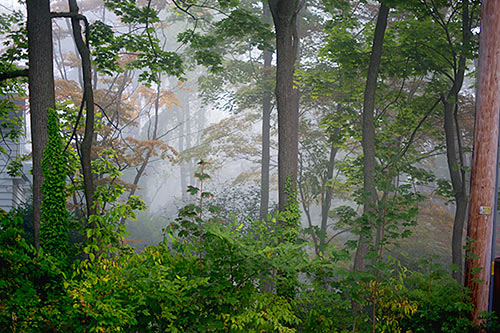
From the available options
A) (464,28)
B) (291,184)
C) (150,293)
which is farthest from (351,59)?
(150,293)

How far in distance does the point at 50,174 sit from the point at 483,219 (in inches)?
233

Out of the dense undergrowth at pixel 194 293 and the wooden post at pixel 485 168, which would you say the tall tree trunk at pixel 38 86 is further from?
the wooden post at pixel 485 168

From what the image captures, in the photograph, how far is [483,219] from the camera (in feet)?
15.7

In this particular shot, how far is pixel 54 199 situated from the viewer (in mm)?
5938

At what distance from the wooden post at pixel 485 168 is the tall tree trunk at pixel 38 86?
6090mm

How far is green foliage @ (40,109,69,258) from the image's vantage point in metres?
5.80

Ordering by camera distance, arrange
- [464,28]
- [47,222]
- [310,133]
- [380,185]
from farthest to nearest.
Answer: [310,133] < [464,28] < [47,222] < [380,185]

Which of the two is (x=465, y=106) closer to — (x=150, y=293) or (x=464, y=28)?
(x=464, y=28)

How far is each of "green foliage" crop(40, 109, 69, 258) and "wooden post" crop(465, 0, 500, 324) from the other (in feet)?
18.0

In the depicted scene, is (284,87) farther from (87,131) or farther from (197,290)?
(197,290)

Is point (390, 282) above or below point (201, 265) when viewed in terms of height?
below

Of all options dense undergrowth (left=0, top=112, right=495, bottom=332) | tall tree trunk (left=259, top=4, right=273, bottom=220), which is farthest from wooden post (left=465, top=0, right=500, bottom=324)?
tall tree trunk (left=259, top=4, right=273, bottom=220)

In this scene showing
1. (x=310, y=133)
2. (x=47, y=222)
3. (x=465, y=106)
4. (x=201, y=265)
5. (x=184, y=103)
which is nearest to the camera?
(x=201, y=265)

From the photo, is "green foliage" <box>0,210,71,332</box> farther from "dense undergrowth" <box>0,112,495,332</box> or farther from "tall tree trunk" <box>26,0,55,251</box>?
"tall tree trunk" <box>26,0,55,251</box>
